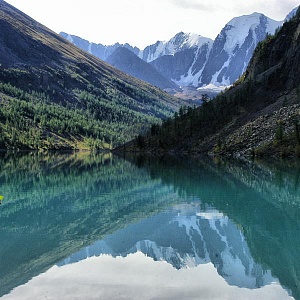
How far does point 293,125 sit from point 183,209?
10707 centimetres

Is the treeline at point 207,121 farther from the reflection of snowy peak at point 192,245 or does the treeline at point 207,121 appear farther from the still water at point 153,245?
the reflection of snowy peak at point 192,245

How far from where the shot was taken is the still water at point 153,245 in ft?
68.9

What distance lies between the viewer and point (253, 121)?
527 feet

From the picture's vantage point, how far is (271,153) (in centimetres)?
13950

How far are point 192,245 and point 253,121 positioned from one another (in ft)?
449

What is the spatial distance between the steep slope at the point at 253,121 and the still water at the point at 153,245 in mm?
90277

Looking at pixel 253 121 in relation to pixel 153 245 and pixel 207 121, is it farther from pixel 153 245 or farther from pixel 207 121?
pixel 153 245

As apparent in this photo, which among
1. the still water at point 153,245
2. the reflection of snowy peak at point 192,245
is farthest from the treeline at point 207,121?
the reflection of snowy peak at point 192,245

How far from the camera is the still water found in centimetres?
2102

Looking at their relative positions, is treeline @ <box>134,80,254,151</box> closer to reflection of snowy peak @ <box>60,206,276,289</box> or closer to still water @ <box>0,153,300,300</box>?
still water @ <box>0,153,300,300</box>

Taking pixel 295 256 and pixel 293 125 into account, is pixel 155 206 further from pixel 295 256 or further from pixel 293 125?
pixel 293 125

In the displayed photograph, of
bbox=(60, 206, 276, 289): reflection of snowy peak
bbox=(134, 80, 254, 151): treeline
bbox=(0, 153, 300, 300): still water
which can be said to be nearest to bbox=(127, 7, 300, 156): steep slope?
bbox=(134, 80, 254, 151): treeline

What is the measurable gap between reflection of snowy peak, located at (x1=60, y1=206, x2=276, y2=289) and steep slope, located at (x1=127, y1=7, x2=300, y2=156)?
10264 cm

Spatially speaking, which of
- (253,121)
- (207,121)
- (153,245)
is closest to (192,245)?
(153,245)
